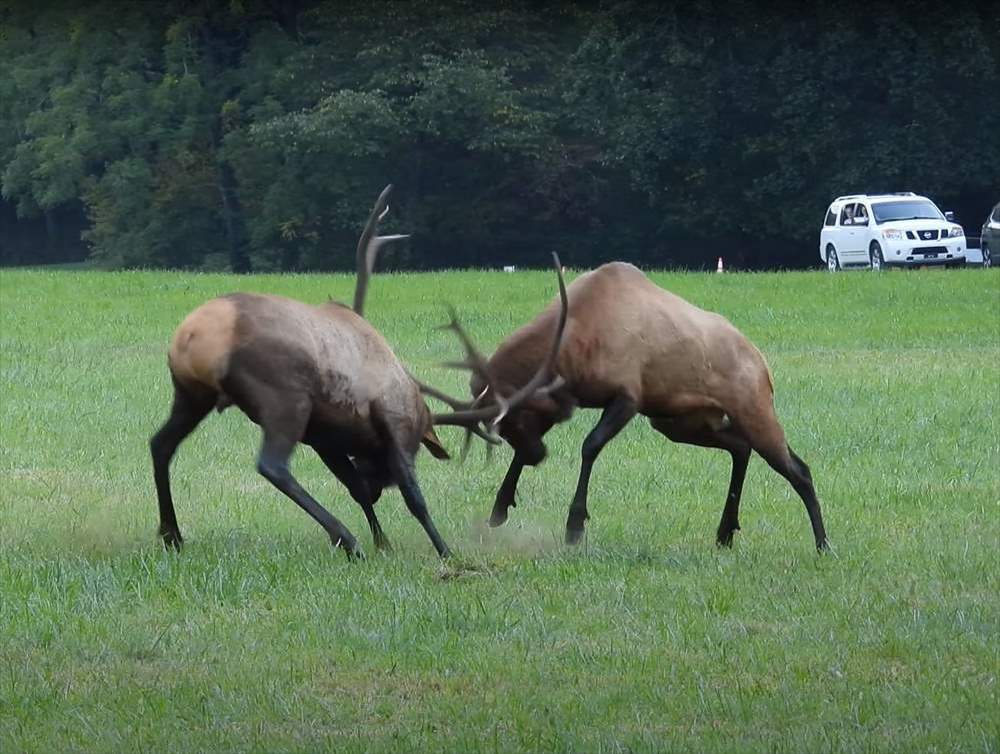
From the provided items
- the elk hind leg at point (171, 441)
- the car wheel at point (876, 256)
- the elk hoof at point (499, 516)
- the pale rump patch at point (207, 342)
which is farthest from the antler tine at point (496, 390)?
the car wheel at point (876, 256)

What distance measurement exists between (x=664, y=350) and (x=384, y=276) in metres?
23.1

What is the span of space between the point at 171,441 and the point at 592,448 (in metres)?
2.12

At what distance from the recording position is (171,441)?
9.16m

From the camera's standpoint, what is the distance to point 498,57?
A: 5025cm

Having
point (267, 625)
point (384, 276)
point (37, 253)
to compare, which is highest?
point (267, 625)

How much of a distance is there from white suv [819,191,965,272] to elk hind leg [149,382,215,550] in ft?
99.2

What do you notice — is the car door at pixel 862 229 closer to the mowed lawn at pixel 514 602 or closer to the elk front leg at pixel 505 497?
the mowed lawn at pixel 514 602

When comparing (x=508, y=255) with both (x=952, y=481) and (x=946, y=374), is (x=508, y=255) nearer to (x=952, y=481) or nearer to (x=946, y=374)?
(x=946, y=374)

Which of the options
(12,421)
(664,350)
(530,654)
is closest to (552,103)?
(12,421)

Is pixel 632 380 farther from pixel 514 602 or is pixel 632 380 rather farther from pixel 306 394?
pixel 514 602

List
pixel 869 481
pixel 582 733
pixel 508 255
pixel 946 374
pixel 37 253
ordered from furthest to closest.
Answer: pixel 37 253 → pixel 508 255 → pixel 946 374 → pixel 869 481 → pixel 582 733

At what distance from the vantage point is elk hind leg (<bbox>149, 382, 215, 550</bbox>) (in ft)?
29.5

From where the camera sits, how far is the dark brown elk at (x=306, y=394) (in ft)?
27.9

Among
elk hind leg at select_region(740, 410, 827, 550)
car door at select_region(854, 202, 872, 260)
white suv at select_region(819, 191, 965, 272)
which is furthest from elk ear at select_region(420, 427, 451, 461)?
car door at select_region(854, 202, 872, 260)
